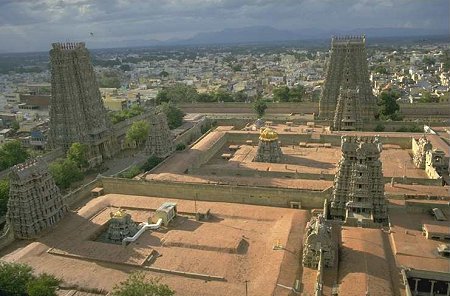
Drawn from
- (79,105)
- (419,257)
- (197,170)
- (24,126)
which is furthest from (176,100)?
(419,257)

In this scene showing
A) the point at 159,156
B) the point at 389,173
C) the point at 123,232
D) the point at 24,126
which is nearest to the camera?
the point at 123,232

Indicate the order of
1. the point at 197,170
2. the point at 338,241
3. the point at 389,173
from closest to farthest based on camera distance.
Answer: the point at 338,241, the point at 389,173, the point at 197,170

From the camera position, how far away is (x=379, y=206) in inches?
1313

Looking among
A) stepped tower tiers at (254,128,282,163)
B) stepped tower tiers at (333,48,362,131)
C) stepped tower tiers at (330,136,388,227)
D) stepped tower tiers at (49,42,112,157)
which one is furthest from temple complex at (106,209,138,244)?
stepped tower tiers at (333,48,362,131)

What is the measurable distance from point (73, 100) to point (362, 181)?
40.3 m

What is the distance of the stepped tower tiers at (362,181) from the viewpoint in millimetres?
32844

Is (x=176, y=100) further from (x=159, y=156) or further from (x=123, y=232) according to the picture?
(x=123, y=232)

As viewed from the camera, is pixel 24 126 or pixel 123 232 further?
pixel 24 126

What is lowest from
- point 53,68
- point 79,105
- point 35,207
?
point 35,207

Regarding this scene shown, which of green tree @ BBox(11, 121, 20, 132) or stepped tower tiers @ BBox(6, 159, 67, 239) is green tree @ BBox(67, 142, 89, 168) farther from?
green tree @ BBox(11, 121, 20, 132)

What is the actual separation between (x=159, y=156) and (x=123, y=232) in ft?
73.5

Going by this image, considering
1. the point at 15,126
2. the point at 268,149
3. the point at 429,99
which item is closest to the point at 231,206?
the point at 268,149

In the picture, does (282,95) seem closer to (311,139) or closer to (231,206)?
(311,139)

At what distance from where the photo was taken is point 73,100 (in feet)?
184
